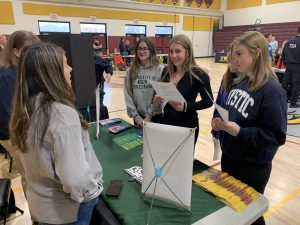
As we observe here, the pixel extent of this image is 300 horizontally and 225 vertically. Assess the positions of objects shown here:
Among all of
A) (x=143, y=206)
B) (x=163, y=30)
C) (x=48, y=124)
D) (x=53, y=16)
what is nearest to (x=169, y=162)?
(x=143, y=206)

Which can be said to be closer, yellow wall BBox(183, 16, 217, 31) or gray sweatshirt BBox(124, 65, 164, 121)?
gray sweatshirt BBox(124, 65, 164, 121)

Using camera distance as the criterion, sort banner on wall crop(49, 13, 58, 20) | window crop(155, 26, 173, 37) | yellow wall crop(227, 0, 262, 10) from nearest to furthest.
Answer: banner on wall crop(49, 13, 58, 20), window crop(155, 26, 173, 37), yellow wall crop(227, 0, 262, 10)

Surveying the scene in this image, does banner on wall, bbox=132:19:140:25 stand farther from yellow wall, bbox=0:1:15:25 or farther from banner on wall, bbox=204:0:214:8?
yellow wall, bbox=0:1:15:25

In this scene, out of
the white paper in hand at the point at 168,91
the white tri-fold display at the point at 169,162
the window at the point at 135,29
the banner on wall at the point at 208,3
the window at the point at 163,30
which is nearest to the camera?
the white tri-fold display at the point at 169,162

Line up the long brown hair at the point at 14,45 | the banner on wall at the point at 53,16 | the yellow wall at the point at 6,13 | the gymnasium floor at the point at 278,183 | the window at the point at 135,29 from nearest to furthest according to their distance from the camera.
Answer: the long brown hair at the point at 14,45 < the gymnasium floor at the point at 278,183 < the yellow wall at the point at 6,13 < the banner on wall at the point at 53,16 < the window at the point at 135,29

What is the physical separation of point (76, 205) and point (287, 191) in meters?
2.27

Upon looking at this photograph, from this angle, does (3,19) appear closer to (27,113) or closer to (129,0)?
(129,0)

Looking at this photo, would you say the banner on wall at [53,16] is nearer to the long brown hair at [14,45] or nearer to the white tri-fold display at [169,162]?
the long brown hair at [14,45]

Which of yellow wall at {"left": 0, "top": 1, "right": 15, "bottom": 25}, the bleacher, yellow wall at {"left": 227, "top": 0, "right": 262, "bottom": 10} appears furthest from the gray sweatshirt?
yellow wall at {"left": 227, "top": 0, "right": 262, "bottom": 10}

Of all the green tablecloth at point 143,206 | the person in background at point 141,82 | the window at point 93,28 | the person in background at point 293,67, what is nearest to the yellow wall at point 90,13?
the window at point 93,28

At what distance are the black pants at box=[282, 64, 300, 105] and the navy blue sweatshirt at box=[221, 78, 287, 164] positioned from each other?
442 centimetres

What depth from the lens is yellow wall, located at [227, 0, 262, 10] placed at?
16.0m

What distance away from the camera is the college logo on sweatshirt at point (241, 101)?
133 centimetres

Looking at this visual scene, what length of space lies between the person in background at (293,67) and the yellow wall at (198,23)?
12813mm
